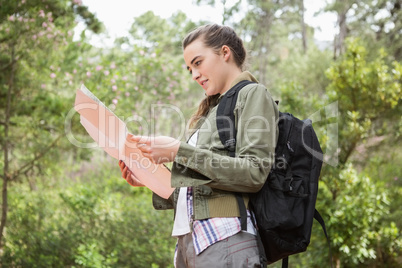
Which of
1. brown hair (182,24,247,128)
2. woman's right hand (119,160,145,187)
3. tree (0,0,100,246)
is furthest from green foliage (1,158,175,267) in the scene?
brown hair (182,24,247,128)

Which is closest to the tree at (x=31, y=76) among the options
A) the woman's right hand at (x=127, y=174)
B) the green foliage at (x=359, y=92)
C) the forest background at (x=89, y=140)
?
the forest background at (x=89, y=140)

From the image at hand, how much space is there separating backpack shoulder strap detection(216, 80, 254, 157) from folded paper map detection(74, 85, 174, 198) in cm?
30

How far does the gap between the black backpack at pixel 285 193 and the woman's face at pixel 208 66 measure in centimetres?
20

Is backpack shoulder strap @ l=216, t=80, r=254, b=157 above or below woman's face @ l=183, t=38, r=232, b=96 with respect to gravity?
below

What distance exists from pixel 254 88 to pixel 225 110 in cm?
12

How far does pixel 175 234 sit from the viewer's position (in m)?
1.37

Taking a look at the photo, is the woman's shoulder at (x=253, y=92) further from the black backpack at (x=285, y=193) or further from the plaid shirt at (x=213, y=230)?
the plaid shirt at (x=213, y=230)

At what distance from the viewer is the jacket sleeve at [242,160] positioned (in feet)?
3.77

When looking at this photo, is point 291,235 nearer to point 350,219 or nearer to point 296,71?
point 350,219

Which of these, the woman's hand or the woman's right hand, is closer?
the woman's hand

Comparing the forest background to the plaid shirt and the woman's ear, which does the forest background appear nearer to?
the woman's ear

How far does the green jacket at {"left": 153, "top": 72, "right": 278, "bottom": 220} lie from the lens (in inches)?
Result: 45.3

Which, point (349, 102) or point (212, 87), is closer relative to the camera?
point (212, 87)

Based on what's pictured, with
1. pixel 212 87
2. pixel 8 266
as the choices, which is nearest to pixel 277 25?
pixel 8 266
